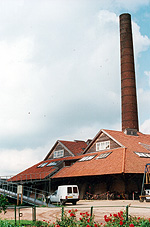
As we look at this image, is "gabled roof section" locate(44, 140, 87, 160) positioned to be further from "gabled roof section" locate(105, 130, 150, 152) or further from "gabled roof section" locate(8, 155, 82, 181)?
"gabled roof section" locate(105, 130, 150, 152)

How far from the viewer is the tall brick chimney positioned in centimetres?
5128

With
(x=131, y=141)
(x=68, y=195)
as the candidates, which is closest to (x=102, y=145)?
(x=131, y=141)

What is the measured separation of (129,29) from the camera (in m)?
55.8

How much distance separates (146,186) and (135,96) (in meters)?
19.0

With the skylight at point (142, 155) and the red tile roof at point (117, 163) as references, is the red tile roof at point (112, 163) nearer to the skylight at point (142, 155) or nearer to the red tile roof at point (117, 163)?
the red tile roof at point (117, 163)

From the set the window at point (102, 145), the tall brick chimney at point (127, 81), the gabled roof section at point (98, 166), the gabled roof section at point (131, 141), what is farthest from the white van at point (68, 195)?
the tall brick chimney at point (127, 81)

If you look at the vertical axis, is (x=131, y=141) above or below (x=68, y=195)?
above

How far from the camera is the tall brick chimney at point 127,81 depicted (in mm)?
51281

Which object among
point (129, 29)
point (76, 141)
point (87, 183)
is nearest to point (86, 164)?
point (87, 183)

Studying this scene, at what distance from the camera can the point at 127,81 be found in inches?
2064

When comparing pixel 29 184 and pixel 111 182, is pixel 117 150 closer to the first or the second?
pixel 111 182

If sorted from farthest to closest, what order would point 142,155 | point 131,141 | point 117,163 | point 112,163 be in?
point 131,141 < point 142,155 < point 112,163 < point 117,163

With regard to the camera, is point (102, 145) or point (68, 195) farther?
point (102, 145)

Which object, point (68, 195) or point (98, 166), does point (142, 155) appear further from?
point (68, 195)
